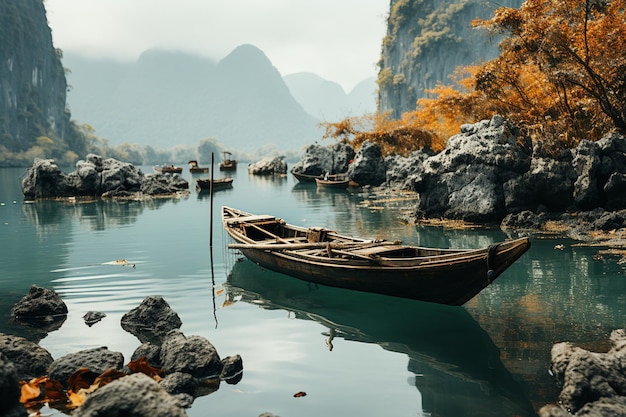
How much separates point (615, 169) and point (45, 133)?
110332 millimetres

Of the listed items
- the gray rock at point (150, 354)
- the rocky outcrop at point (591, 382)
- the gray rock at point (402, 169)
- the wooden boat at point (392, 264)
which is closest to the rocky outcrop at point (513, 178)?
the wooden boat at point (392, 264)

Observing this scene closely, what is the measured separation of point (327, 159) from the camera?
53875mm

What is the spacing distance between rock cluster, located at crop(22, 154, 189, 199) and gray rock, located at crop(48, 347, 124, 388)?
3231 cm

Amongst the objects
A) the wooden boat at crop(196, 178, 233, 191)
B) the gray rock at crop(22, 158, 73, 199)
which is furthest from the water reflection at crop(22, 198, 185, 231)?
the wooden boat at crop(196, 178, 233, 191)

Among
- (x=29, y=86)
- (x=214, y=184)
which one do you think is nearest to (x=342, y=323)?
(x=214, y=184)

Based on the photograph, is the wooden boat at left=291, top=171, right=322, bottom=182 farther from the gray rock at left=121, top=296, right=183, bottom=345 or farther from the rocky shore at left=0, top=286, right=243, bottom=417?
the rocky shore at left=0, top=286, right=243, bottom=417

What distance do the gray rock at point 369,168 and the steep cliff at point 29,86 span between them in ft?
239

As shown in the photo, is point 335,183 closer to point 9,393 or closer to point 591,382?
point 591,382

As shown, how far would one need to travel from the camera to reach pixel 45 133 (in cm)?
10762

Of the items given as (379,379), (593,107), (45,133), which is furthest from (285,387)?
(45,133)

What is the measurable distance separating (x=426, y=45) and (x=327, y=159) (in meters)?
54.1

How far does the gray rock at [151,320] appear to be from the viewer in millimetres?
10055

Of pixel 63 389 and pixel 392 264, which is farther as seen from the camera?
pixel 392 264

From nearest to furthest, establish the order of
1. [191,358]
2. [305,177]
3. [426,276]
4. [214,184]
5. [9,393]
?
[9,393], [191,358], [426,276], [214,184], [305,177]
